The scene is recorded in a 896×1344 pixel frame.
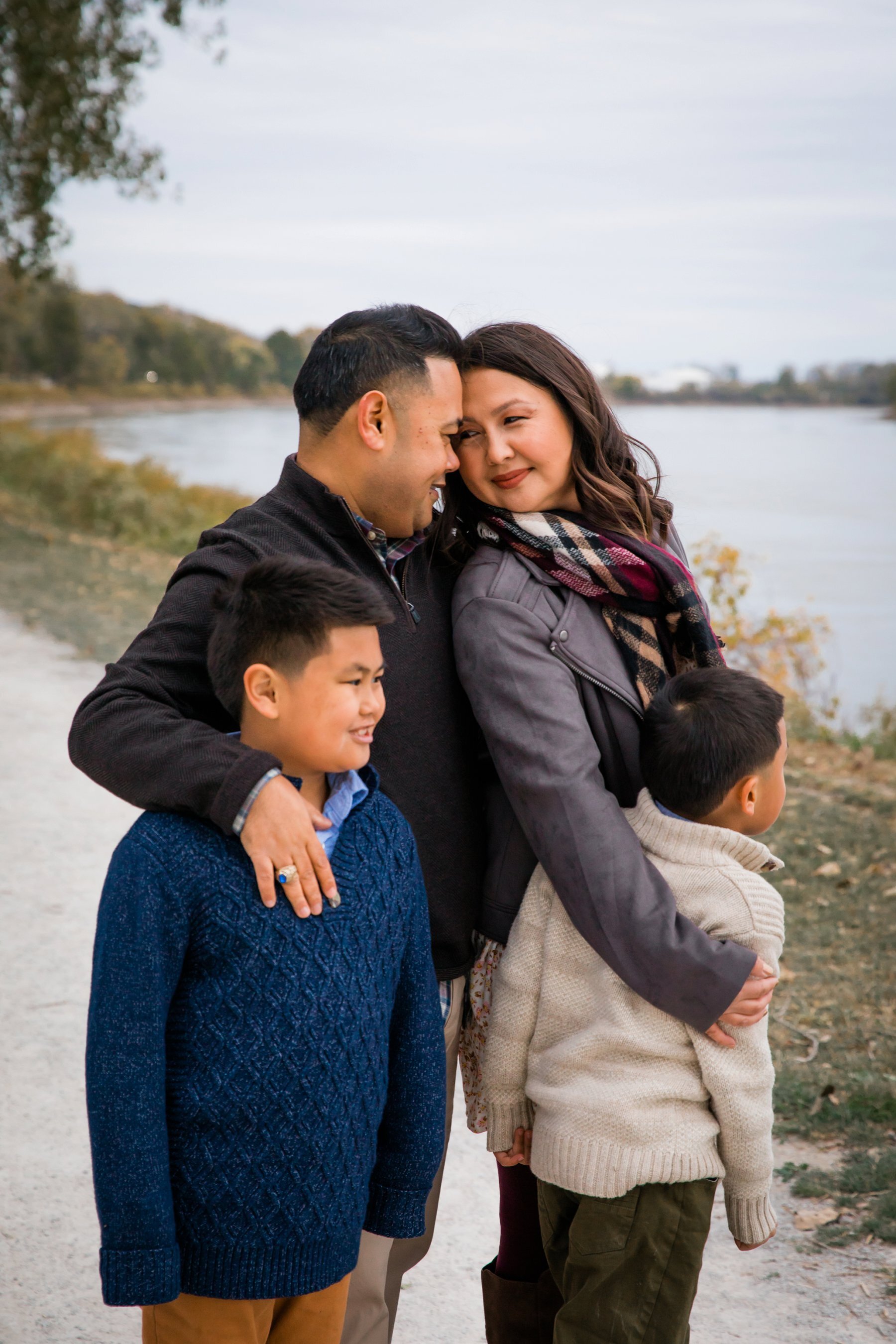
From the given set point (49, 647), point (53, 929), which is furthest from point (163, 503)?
point (53, 929)

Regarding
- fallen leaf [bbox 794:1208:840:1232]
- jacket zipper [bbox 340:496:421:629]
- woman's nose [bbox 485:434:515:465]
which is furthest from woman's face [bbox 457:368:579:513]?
fallen leaf [bbox 794:1208:840:1232]

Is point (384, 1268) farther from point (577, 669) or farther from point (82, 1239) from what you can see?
point (82, 1239)

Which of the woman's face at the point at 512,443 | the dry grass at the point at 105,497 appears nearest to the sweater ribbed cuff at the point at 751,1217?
the woman's face at the point at 512,443

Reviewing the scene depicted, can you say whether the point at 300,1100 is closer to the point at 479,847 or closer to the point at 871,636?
the point at 479,847

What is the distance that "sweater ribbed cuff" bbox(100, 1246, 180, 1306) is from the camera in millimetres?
1481

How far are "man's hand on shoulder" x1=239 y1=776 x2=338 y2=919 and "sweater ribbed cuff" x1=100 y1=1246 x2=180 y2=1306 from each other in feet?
1.55

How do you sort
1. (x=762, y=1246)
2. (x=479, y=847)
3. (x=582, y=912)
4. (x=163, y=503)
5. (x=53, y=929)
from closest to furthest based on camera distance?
(x=582, y=912)
(x=479, y=847)
(x=762, y=1246)
(x=53, y=929)
(x=163, y=503)

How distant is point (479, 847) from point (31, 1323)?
1612mm

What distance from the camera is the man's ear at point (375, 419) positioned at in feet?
6.22

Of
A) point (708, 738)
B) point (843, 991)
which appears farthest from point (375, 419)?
point (843, 991)

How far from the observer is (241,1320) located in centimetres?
162

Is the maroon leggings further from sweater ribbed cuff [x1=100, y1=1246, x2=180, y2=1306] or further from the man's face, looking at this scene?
the man's face

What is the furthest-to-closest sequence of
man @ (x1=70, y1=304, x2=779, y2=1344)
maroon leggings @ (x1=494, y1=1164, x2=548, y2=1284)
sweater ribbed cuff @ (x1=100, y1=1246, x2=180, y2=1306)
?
1. maroon leggings @ (x1=494, y1=1164, x2=548, y2=1284)
2. man @ (x1=70, y1=304, x2=779, y2=1344)
3. sweater ribbed cuff @ (x1=100, y1=1246, x2=180, y2=1306)

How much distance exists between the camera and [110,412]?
1153 inches
